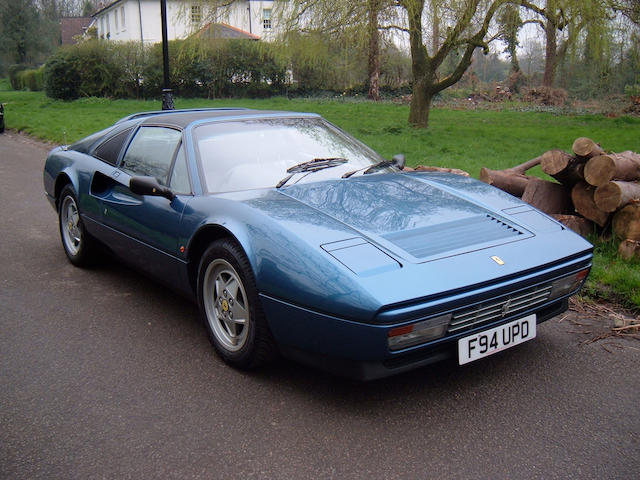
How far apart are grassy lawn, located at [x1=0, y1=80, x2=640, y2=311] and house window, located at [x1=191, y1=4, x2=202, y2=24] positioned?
3596 mm

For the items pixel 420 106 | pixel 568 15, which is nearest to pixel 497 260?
pixel 568 15

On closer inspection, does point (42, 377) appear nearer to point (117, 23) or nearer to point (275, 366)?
point (275, 366)

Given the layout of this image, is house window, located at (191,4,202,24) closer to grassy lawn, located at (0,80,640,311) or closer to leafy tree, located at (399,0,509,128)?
grassy lawn, located at (0,80,640,311)

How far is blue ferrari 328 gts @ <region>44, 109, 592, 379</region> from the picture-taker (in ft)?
8.27

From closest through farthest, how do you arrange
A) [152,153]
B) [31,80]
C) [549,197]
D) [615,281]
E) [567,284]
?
[567,284], [152,153], [615,281], [549,197], [31,80]

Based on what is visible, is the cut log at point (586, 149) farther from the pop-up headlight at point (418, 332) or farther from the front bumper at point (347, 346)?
the pop-up headlight at point (418, 332)

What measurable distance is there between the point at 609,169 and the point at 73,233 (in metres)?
4.28

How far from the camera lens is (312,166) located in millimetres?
3682

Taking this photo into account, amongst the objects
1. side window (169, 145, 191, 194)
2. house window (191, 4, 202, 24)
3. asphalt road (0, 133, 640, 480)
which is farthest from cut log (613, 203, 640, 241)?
house window (191, 4, 202, 24)

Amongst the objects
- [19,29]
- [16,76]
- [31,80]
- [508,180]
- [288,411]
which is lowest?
[288,411]

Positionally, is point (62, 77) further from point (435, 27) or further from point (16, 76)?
point (435, 27)

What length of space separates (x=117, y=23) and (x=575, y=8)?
3955cm

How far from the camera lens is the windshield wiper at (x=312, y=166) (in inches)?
139

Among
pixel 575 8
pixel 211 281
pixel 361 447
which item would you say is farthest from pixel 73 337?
pixel 575 8
